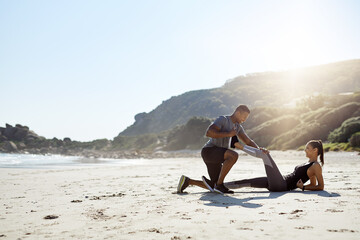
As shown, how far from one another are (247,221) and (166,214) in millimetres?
1143

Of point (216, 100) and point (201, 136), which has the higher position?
point (216, 100)

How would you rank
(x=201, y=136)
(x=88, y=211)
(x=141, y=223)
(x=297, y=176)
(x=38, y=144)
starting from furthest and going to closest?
(x=38, y=144)
(x=201, y=136)
(x=297, y=176)
(x=88, y=211)
(x=141, y=223)

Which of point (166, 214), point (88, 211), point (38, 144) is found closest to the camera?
point (166, 214)

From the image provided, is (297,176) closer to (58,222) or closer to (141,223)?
(141,223)

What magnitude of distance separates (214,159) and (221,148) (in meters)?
0.26

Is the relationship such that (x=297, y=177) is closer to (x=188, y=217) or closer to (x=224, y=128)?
(x=224, y=128)

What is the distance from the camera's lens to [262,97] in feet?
498

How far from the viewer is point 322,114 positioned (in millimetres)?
38812

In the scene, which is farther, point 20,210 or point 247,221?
point 20,210

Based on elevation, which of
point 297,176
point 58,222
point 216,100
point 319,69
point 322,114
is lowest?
point 58,222

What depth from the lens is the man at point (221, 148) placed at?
19.3 ft

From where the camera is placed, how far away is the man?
19.3 feet

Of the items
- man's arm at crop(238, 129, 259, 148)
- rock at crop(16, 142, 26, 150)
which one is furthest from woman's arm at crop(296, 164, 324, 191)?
rock at crop(16, 142, 26, 150)

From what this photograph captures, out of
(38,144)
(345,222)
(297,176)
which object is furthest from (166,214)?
(38,144)
